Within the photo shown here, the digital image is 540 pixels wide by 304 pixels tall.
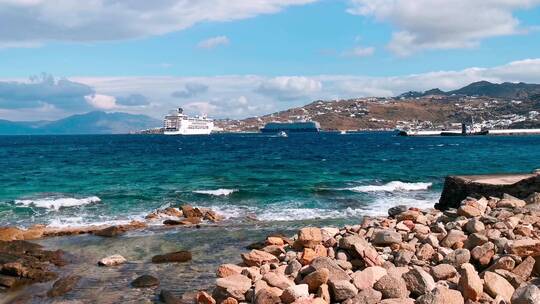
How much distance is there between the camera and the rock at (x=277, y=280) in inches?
417

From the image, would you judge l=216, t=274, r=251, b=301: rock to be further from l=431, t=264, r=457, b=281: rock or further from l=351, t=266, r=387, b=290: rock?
l=431, t=264, r=457, b=281: rock

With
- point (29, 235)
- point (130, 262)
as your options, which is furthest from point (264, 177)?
point (130, 262)

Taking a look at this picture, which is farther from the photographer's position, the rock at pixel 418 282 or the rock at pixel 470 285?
the rock at pixel 418 282

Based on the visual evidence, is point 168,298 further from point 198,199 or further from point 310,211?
point 198,199

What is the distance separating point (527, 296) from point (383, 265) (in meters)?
3.75

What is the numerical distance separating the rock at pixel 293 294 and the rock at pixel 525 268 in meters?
4.13

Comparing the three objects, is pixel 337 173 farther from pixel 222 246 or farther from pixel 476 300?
pixel 476 300

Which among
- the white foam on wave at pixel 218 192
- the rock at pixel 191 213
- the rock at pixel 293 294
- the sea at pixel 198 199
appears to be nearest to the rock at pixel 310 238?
the sea at pixel 198 199

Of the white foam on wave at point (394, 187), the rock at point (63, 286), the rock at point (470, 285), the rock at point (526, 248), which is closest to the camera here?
the rock at point (470, 285)

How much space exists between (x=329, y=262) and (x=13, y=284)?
10.2 m

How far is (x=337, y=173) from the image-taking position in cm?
4800

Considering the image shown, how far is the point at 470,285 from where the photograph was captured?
354 inches

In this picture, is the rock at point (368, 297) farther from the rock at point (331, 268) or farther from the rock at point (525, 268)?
the rock at point (525, 268)

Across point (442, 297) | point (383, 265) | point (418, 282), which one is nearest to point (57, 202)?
point (383, 265)
